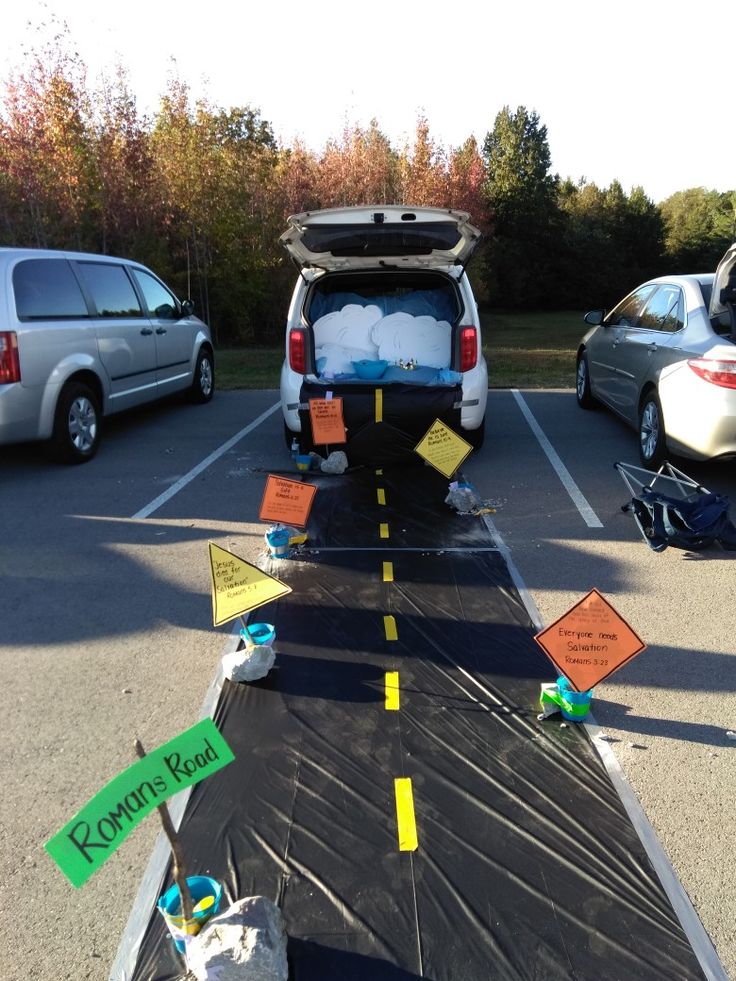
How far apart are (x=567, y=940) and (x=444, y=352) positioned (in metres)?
5.60

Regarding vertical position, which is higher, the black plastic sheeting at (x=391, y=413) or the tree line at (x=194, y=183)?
the tree line at (x=194, y=183)

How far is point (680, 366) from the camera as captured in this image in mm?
5648

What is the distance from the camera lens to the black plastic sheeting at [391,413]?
5965 mm

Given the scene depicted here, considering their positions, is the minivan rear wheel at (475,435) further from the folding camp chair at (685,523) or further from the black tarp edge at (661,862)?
the black tarp edge at (661,862)

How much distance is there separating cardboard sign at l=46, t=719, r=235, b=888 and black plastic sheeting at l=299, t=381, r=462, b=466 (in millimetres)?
4224

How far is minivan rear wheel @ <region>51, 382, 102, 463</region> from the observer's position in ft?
22.0

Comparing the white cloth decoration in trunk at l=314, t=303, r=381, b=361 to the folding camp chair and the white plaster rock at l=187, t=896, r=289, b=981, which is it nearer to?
the folding camp chair

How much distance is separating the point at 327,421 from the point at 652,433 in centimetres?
276

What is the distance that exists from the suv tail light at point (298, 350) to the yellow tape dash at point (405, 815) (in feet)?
14.0

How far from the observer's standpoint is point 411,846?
2332 mm

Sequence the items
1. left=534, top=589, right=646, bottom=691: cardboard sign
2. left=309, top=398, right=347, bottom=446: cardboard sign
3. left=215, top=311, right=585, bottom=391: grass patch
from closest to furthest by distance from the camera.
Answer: left=534, top=589, right=646, bottom=691: cardboard sign
left=309, top=398, right=347, bottom=446: cardboard sign
left=215, top=311, right=585, bottom=391: grass patch

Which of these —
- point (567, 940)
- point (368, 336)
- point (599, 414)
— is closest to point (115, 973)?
point (567, 940)

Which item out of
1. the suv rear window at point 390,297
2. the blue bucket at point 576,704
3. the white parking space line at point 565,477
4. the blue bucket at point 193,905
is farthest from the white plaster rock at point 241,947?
the suv rear window at point 390,297

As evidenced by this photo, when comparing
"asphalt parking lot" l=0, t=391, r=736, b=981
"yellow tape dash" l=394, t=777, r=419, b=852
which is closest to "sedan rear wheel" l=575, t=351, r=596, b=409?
"asphalt parking lot" l=0, t=391, r=736, b=981
